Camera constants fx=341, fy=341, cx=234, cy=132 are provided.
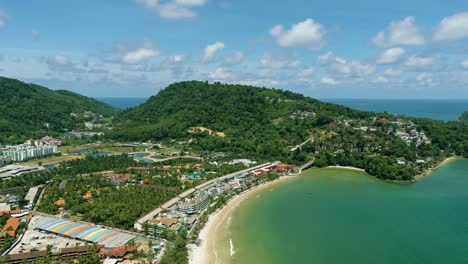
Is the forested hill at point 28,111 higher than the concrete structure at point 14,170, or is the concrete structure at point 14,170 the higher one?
the forested hill at point 28,111

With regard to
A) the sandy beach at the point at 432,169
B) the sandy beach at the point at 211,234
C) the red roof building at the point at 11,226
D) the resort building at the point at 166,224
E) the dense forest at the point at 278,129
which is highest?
the dense forest at the point at 278,129

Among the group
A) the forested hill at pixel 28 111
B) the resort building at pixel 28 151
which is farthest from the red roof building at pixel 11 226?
the forested hill at pixel 28 111

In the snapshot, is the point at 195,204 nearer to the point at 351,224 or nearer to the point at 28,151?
the point at 351,224

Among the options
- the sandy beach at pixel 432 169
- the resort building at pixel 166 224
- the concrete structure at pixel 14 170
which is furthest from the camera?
the sandy beach at pixel 432 169

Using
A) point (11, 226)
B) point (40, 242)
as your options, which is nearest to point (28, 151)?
point (11, 226)

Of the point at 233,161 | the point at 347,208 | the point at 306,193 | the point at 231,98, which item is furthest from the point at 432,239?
the point at 231,98

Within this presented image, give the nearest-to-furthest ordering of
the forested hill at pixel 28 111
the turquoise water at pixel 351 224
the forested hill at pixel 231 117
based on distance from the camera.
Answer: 1. the turquoise water at pixel 351 224
2. the forested hill at pixel 231 117
3. the forested hill at pixel 28 111

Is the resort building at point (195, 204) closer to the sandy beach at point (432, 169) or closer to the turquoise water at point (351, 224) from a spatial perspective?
the turquoise water at point (351, 224)
